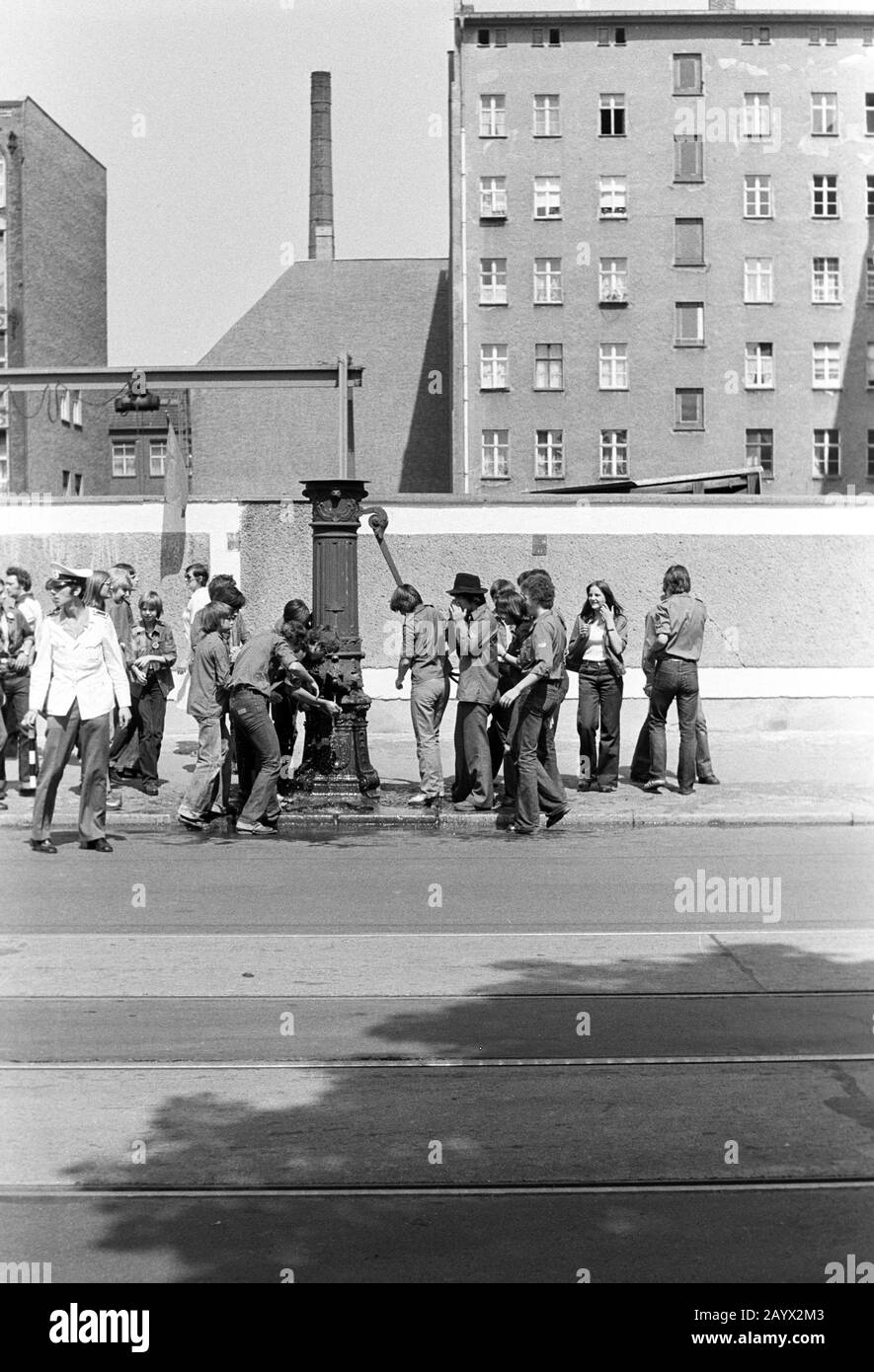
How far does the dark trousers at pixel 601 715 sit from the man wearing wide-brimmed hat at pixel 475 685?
1.39 m

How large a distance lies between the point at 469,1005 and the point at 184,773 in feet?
27.8

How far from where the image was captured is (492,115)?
203ft

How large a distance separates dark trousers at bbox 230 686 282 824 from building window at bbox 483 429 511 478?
162 feet

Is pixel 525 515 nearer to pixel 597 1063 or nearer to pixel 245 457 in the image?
pixel 597 1063

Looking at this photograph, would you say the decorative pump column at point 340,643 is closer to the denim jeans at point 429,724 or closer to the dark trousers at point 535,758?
the denim jeans at point 429,724

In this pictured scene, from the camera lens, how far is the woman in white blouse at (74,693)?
37.5 feet

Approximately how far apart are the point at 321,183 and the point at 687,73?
1538 cm

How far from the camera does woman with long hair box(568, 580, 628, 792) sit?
14453 mm

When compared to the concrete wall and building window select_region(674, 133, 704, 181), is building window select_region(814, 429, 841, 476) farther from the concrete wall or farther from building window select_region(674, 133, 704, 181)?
the concrete wall

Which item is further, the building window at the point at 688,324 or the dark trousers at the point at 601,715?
the building window at the point at 688,324

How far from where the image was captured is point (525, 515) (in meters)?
19.2

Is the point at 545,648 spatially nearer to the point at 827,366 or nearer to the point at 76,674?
the point at 76,674

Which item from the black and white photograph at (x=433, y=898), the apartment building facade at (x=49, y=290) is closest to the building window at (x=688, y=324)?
the apartment building facade at (x=49, y=290)
